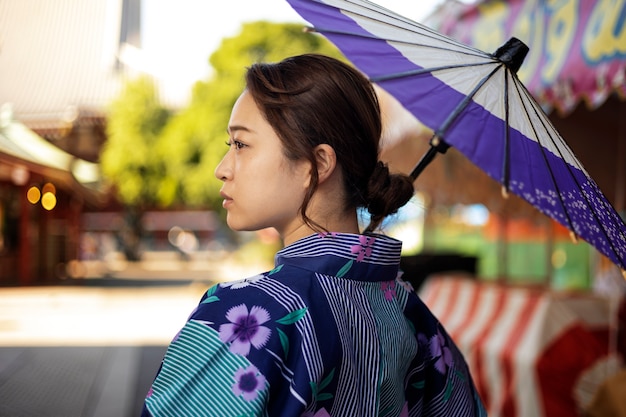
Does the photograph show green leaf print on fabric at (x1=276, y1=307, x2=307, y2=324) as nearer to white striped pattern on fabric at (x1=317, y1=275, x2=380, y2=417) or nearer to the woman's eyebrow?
white striped pattern on fabric at (x1=317, y1=275, x2=380, y2=417)

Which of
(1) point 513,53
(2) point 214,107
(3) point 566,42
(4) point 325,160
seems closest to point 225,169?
(4) point 325,160

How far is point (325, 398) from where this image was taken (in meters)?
1.23

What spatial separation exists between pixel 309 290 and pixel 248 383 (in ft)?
0.67

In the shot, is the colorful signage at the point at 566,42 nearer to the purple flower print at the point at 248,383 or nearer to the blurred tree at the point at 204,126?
the purple flower print at the point at 248,383

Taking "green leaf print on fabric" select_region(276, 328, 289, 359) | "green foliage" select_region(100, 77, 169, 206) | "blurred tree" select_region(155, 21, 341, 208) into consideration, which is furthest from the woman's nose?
"blurred tree" select_region(155, 21, 341, 208)

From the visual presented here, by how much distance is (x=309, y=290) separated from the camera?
1.28 meters

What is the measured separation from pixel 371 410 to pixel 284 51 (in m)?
19.1

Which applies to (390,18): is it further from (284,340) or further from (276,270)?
(284,340)

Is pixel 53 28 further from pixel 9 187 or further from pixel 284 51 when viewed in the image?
pixel 284 51

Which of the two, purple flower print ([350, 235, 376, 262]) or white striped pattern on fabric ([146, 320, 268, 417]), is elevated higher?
purple flower print ([350, 235, 376, 262])

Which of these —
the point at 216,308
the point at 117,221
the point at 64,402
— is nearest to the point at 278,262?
the point at 216,308

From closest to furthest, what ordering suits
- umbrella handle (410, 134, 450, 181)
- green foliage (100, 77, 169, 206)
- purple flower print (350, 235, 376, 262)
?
purple flower print (350, 235, 376, 262) < umbrella handle (410, 134, 450, 181) < green foliage (100, 77, 169, 206)

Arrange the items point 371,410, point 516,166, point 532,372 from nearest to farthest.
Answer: point 371,410
point 516,166
point 532,372

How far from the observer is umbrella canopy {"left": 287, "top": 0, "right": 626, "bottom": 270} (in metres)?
1.75
